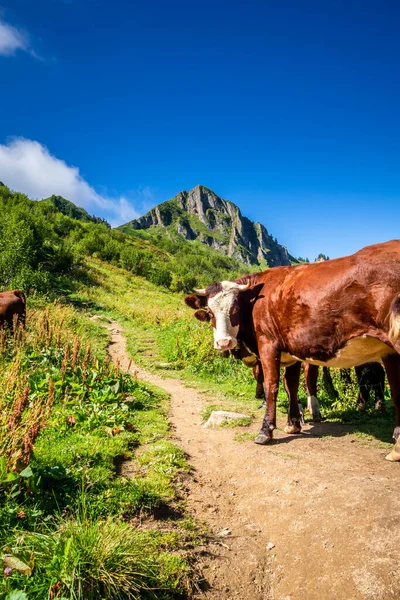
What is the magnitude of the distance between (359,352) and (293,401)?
2.04m

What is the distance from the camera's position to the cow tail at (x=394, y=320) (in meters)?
4.25

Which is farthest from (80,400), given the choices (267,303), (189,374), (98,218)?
(98,218)

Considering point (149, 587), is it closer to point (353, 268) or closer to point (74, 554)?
point (74, 554)

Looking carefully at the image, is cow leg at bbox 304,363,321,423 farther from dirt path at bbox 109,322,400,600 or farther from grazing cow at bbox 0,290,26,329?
grazing cow at bbox 0,290,26,329

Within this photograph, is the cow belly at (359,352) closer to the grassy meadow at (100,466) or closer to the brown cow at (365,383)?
the grassy meadow at (100,466)

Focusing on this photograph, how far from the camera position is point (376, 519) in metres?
3.35

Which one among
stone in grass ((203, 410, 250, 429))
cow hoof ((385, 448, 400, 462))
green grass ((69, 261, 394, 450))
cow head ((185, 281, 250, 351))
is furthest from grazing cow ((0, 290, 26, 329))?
cow hoof ((385, 448, 400, 462))

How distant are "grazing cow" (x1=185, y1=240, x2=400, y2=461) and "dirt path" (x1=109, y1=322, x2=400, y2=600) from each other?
72 centimetres

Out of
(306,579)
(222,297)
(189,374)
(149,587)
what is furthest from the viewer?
(189,374)

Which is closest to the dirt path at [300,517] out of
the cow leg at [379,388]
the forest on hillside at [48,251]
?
the cow leg at [379,388]

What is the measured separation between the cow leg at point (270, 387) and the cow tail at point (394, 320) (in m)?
1.99

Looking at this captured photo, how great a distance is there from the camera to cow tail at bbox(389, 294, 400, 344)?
14.0 ft

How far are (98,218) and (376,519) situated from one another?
182 metres

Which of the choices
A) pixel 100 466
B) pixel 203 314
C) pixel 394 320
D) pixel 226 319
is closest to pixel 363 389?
pixel 226 319
